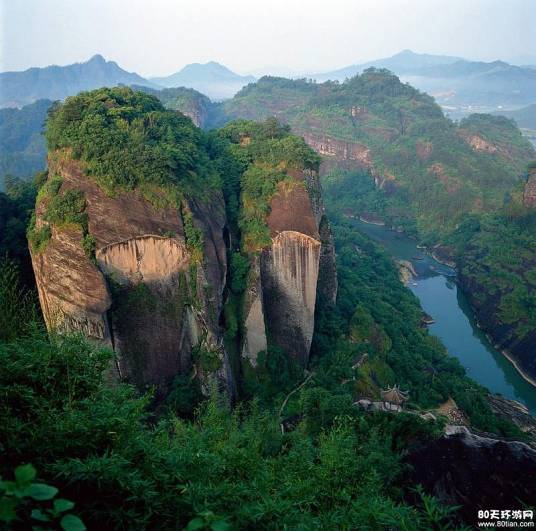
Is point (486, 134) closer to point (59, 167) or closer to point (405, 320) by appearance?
point (405, 320)

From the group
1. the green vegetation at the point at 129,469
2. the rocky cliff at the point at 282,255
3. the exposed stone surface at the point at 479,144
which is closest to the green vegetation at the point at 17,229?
the rocky cliff at the point at 282,255

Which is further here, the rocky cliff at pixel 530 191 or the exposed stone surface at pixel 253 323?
the rocky cliff at pixel 530 191

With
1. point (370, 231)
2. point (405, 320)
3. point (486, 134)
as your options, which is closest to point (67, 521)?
point (405, 320)

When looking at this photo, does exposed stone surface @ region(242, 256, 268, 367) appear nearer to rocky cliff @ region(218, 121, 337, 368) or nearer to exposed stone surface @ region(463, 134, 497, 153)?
rocky cliff @ region(218, 121, 337, 368)

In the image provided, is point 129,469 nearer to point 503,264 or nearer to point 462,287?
point 462,287

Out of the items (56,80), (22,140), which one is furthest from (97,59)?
(22,140)

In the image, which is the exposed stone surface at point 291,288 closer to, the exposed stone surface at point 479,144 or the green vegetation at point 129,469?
the green vegetation at point 129,469
